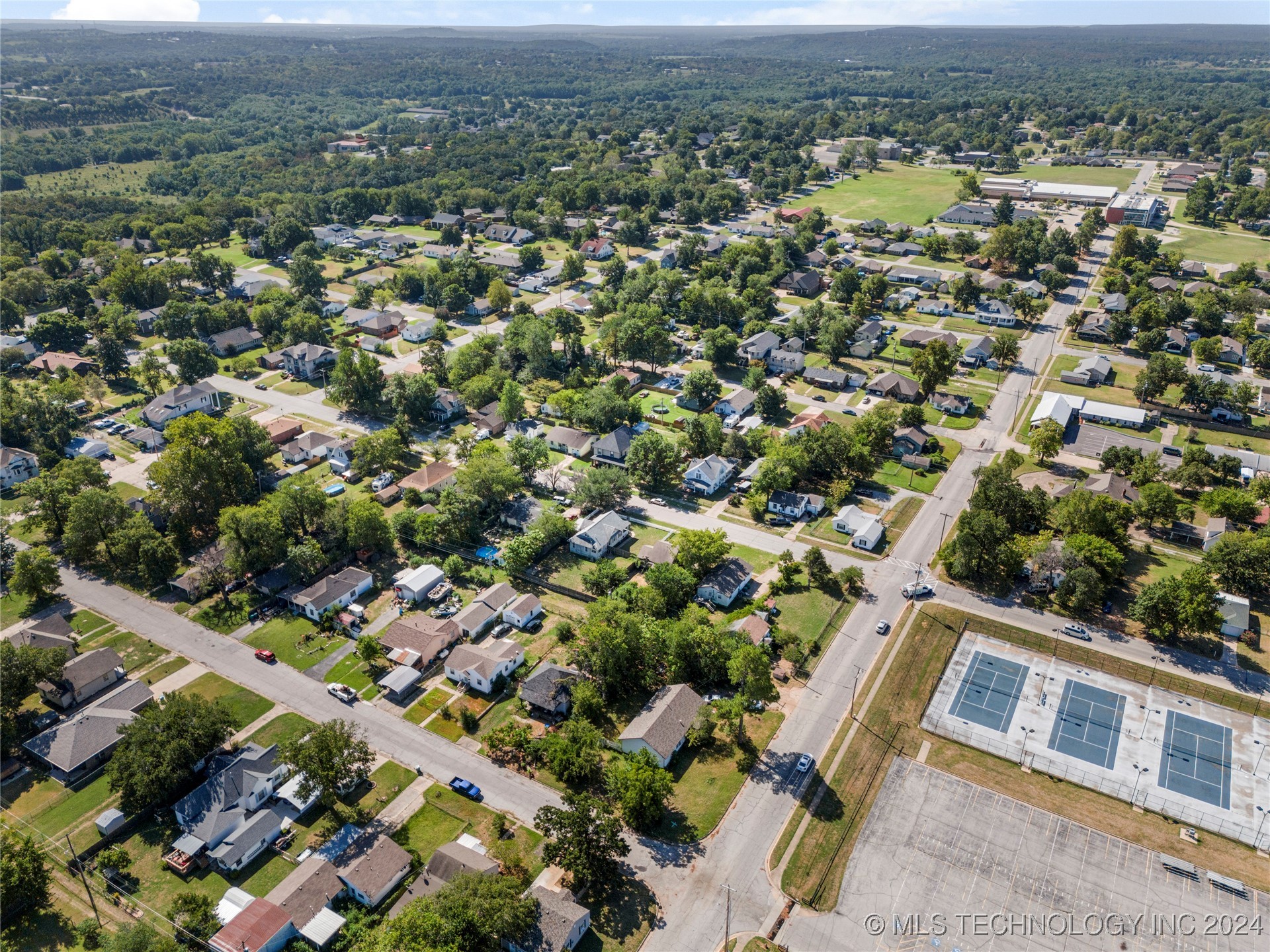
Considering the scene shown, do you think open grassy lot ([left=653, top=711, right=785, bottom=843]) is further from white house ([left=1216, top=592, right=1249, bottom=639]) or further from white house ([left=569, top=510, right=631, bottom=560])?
white house ([left=1216, top=592, right=1249, bottom=639])

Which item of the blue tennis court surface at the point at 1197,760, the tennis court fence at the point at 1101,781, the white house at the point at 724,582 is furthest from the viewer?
the white house at the point at 724,582

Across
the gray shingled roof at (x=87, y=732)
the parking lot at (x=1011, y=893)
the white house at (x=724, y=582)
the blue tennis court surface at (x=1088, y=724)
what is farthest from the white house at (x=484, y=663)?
the blue tennis court surface at (x=1088, y=724)

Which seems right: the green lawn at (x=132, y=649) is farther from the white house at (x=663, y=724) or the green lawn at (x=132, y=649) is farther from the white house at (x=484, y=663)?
the white house at (x=663, y=724)

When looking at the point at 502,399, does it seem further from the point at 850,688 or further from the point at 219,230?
the point at 219,230

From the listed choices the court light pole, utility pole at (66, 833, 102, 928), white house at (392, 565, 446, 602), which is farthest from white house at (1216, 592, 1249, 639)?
utility pole at (66, 833, 102, 928)

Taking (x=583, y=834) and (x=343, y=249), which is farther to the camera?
(x=343, y=249)

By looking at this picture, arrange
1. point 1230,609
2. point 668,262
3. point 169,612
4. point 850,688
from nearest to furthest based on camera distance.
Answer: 1. point 850,688
2. point 1230,609
3. point 169,612
4. point 668,262

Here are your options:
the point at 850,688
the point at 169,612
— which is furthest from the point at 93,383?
the point at 850,688
